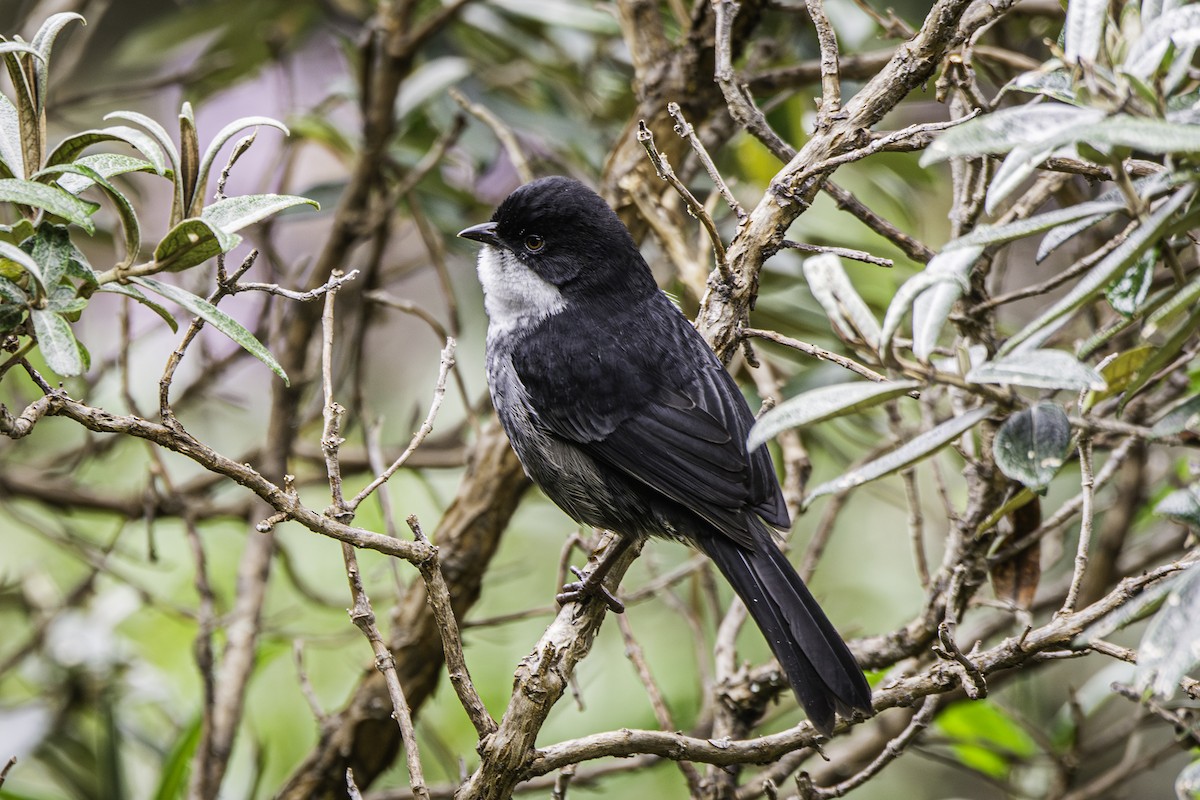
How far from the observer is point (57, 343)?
155 cm

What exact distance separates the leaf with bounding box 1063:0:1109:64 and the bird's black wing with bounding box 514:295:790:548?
1289 mm

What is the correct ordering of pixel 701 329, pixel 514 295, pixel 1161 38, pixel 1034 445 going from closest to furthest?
pixel 1161 38, pixel 1034 445, pixel 701 329, pixel 514 295

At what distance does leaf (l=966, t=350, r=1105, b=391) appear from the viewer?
57.3 inches

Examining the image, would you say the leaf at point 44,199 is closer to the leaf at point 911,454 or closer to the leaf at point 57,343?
the leaf at point 57,343

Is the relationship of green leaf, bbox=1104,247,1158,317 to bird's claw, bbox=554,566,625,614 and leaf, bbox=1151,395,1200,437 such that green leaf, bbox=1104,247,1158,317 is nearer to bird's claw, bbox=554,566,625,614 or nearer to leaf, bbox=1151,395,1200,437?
leaf, bbox=1151,395,1200,437

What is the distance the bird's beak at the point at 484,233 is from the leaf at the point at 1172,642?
2.31m

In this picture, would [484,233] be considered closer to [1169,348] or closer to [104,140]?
[104,140]

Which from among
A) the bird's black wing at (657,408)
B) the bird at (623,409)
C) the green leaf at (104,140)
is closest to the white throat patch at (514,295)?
the bird at (623,409)

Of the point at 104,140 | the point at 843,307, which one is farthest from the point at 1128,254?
the point at 104,140

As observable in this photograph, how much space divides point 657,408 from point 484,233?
0.86 meters

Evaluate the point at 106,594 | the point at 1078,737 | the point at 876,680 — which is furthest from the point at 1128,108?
the point at 106,594

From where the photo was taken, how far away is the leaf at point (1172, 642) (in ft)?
4.30

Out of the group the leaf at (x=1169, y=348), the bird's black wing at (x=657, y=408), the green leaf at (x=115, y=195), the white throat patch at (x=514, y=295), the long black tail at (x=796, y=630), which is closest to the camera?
the leaf at (x=1169, y=348)

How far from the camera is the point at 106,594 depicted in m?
4.20
